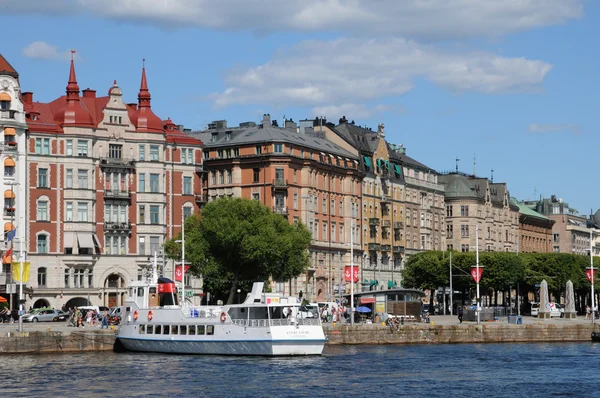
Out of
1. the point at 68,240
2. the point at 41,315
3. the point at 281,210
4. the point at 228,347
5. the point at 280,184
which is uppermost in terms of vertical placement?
the point at 280,184

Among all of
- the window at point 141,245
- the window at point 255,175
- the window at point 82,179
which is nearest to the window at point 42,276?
the window at point 82,179

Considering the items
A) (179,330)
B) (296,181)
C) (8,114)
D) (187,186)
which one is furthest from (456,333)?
(296,181)

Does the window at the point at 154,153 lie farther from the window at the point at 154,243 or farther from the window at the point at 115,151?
the window at the point at 154,243

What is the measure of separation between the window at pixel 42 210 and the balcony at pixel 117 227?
7140mm

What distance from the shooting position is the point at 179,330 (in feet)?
326

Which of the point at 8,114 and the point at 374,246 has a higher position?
the point at 8,114

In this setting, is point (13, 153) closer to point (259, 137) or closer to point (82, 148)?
point (82, 148)

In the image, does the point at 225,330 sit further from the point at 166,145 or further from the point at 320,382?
the point at 166,145

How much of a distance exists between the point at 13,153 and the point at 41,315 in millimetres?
22663

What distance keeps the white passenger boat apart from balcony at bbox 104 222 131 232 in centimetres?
4452

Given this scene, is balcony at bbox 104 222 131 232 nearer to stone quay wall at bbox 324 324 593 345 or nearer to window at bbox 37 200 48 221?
window at bbox 37 200 48 221

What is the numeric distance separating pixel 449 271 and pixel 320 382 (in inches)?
3833

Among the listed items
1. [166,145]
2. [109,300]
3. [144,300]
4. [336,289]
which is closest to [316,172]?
[336,289]

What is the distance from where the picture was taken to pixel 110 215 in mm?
149000
